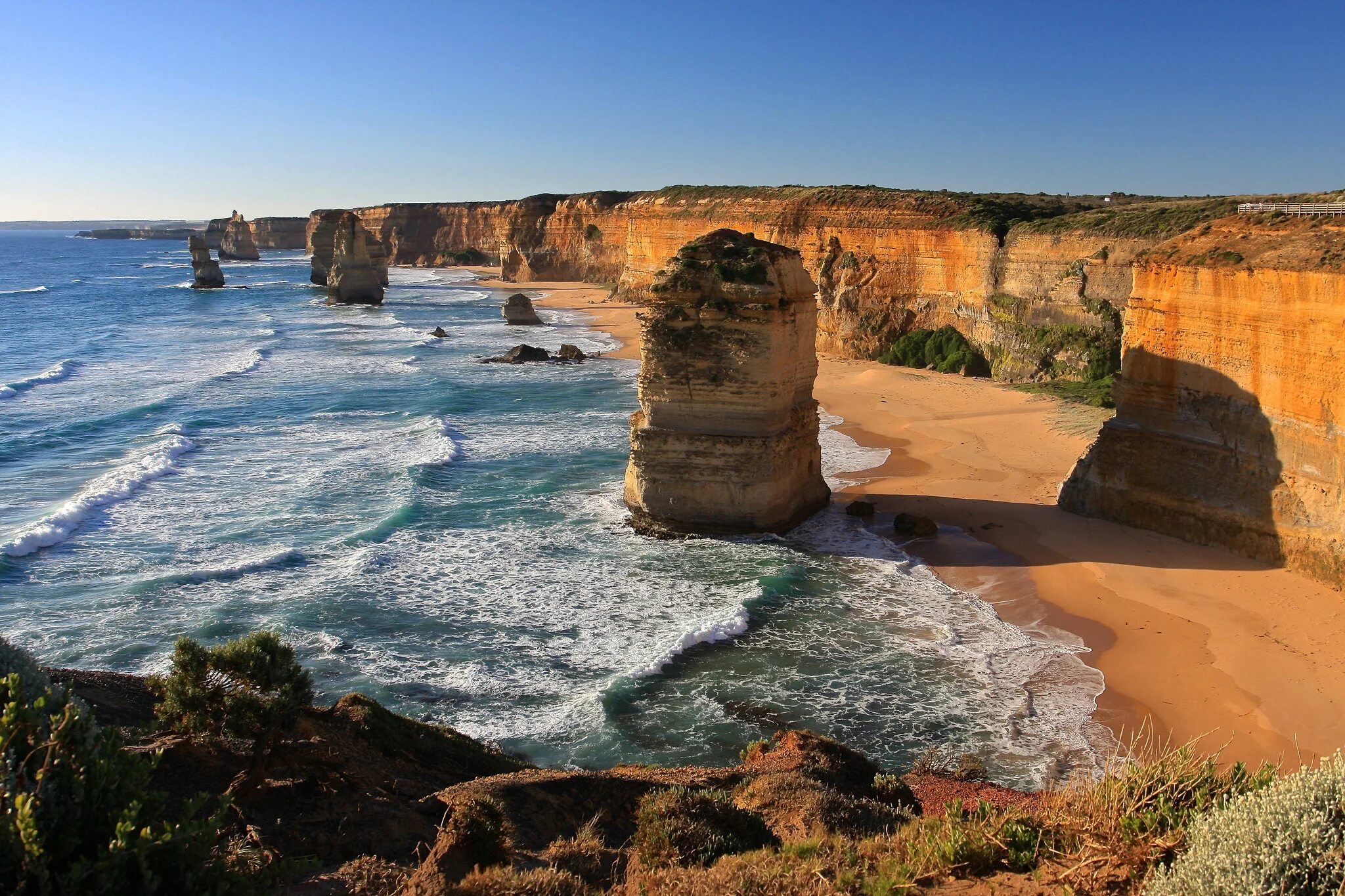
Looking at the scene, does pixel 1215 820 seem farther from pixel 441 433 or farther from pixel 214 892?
pixel 441 433

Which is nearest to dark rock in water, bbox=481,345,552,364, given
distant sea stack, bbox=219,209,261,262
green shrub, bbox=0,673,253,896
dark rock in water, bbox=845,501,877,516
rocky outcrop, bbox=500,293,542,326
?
rocky outcrop, bbox=500,293,542,326

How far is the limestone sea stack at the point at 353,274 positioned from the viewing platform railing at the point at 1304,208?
2409 inches

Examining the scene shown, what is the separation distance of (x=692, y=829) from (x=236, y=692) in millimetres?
3812

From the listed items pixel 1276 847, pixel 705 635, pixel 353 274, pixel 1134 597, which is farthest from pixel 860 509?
pixel 353 274

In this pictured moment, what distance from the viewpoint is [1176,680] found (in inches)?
489

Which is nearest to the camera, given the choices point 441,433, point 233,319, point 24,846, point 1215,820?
point 24,846

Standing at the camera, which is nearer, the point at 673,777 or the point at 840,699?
the point at 673,777

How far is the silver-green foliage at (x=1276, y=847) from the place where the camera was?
4703 mm

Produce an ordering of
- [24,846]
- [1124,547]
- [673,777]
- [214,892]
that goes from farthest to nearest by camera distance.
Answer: [1124,547]
[673,777]
[214,892]
[24,846]

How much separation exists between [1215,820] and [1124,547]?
12.6 metres

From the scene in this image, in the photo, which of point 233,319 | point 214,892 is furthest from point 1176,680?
point 233,319

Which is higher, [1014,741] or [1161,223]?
[1161,223]

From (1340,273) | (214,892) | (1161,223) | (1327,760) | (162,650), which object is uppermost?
(1161,223)

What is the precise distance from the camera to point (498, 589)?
1573 cm
